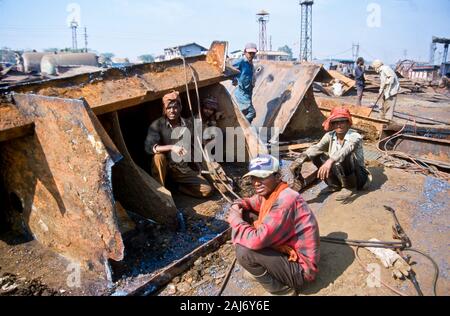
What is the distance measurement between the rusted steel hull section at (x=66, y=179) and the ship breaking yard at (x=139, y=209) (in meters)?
0.01

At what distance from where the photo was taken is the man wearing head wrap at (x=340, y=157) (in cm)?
415

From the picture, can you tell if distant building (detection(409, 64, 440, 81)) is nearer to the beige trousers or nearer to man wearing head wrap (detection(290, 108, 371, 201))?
man wearing head wrap (detection(290, 108, 371, 201))

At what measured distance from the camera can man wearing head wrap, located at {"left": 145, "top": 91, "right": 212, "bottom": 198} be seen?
4375 millimetres

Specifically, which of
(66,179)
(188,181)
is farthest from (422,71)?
(66,179)

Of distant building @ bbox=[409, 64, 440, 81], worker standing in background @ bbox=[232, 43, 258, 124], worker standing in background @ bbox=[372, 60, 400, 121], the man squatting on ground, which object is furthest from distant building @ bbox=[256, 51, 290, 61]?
the man squatting on ground

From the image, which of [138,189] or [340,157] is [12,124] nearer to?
[138,189]

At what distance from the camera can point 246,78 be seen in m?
6.61

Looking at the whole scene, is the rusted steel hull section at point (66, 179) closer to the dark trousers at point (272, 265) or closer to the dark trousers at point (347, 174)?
the dark trousers at point (272, 265)

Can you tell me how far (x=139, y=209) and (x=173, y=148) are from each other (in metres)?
0.86

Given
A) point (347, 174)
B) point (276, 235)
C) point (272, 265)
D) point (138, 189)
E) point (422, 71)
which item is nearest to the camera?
point (276, 235)

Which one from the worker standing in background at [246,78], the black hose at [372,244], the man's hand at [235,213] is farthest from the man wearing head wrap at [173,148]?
the worker standing in background at [246,78]

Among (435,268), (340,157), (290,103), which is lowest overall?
(435,268)

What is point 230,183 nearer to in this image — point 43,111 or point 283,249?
point 283,249
